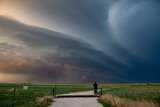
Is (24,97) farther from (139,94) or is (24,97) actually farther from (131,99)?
(131,99)

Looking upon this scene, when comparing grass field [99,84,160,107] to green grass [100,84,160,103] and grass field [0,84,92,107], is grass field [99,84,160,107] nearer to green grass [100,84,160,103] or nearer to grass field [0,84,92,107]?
green grass [100,84,160,103]

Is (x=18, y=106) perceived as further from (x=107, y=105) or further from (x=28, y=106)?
(x=107, y=105)

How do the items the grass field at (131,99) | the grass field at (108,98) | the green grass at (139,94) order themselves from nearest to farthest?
the grass field at (131,99)
the grass field at (108,98)
the green grass at (139,94)

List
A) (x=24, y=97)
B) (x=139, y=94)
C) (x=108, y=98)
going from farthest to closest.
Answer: (x=139, y=94)
(x=24, y=97)
(x=108, y=98)

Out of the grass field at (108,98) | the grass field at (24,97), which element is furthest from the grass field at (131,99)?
the grass field at (24,97)

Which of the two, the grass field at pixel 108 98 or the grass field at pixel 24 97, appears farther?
the grass field at pixel 24 97

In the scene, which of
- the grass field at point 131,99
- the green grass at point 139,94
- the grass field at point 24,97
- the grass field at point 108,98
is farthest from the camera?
the green grass at point 139,94

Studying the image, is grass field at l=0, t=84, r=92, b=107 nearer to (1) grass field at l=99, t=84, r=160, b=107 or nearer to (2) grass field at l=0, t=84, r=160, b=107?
(2) grass field at l=0, t=84, r=160, b=107

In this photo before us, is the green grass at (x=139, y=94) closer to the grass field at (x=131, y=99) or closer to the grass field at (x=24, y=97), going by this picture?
the grass field at (x=131, y=99)

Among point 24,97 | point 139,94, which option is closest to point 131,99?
point 139,94

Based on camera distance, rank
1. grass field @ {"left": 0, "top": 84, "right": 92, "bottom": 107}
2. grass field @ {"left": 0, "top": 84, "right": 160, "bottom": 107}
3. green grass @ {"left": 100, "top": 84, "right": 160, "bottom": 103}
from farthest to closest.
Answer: green grass @ {"left": 100, "top": 84, "right": 160, "bottom": 103}, grass field @ {"left": 0, "top": 84, "right": 92, "bottom": 107}, grass field @ {"left": 0, "top": 84, "right": 160, "bottom": 107}

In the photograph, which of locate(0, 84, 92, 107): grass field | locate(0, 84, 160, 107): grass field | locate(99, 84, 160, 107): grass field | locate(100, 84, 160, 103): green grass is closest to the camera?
locate(99, 84, 160, 107): grass field

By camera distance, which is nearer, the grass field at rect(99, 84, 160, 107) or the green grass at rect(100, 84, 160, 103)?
the grass field at rect(99, 84, 160, 107)

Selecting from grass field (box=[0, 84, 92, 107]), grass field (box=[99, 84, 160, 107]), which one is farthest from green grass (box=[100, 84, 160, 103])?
grass field (box=[0, 84, 92, 107])
